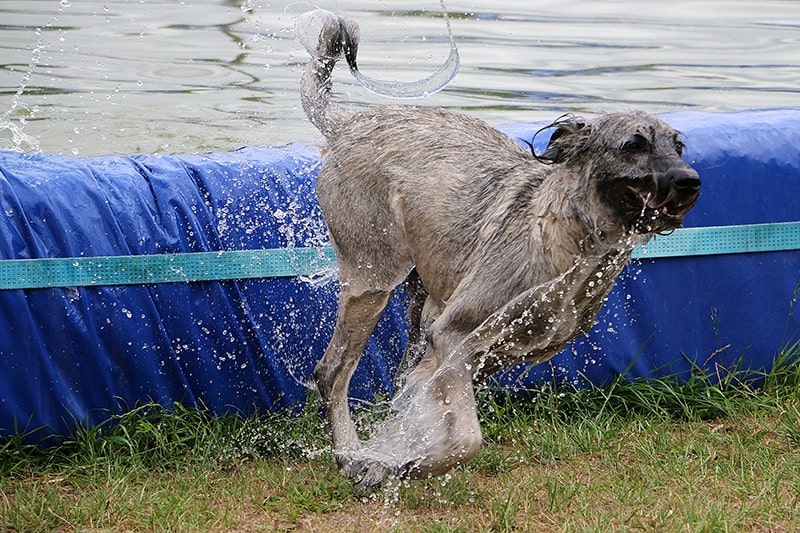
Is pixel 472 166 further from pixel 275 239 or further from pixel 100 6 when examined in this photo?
pixel 100 6

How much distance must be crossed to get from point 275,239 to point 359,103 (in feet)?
15.8

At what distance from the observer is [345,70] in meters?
11.1

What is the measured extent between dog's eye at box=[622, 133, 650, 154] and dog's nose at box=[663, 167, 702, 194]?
173mm

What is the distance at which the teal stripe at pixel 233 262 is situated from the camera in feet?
15.9

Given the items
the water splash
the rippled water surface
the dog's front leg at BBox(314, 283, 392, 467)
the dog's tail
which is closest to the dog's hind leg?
the dog's front leg at BBox(314, 283, 392, 467)

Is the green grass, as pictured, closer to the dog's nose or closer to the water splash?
the dog's nose

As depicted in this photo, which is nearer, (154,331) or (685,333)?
(154,331)

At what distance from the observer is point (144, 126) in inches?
364

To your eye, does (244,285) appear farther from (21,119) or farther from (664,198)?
(21,119)

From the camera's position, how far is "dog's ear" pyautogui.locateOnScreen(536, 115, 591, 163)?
3.93 meters

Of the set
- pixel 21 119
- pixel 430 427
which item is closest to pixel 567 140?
pixel 430 427

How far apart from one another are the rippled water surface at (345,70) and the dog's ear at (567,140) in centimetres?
470

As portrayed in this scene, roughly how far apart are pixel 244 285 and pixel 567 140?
6.39 ft

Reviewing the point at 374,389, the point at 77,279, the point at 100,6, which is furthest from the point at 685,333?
the point at 100,6
